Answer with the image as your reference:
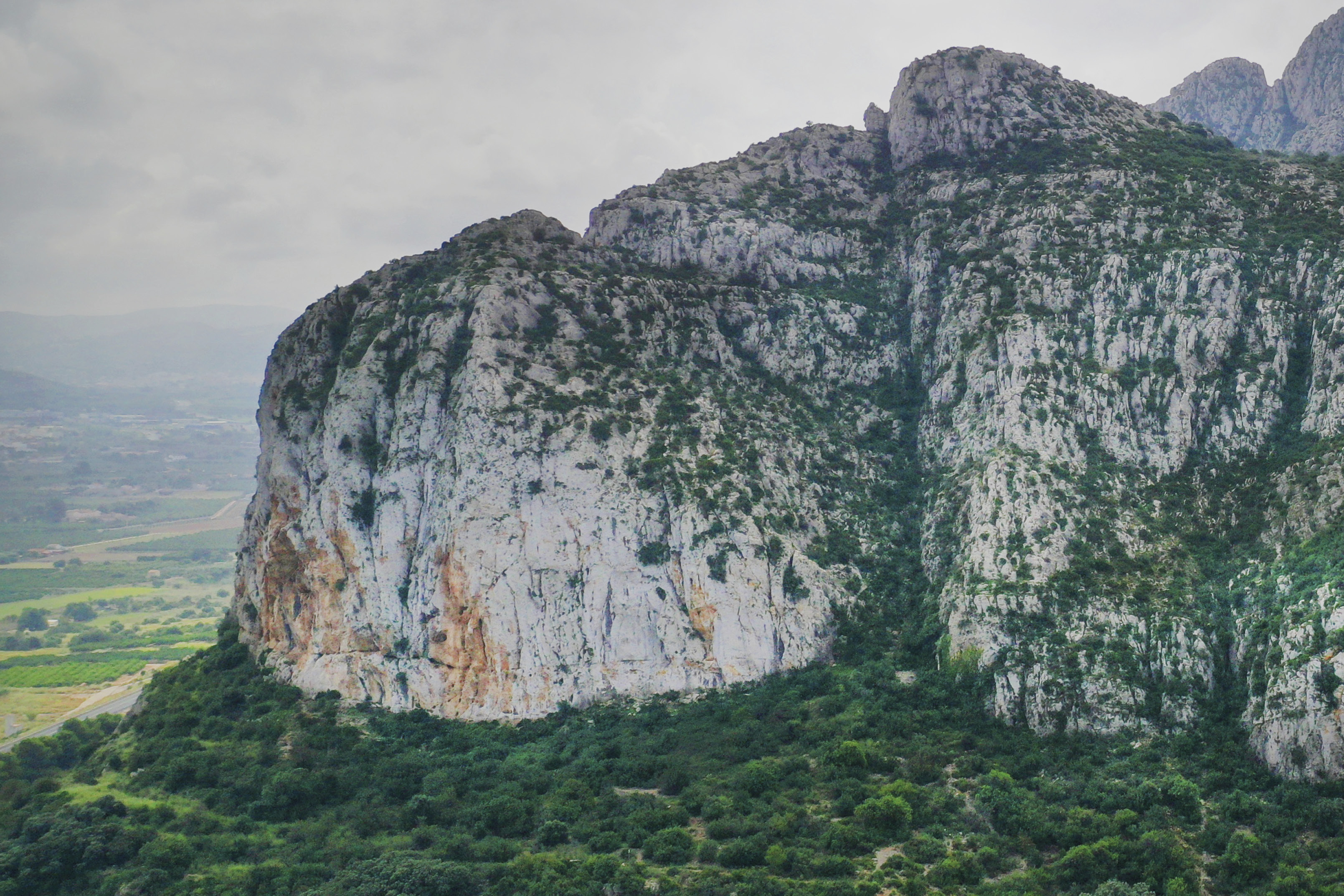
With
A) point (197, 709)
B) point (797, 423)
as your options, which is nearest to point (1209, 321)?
point (797, 423)

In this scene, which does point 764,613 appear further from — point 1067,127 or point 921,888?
point 1067,127

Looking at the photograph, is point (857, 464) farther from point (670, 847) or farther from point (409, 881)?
point (409, 881)

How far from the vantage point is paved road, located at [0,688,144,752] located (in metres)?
129

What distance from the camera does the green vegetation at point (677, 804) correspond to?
63.6 meters

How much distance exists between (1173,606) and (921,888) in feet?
134

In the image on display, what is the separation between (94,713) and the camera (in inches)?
5650

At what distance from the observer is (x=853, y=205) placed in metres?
152

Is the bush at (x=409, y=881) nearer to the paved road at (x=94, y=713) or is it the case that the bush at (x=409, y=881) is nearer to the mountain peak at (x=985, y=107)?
the paved road at (x=94, y=713)

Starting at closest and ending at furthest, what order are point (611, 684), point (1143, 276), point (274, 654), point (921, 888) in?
point (921, 888) → point (611, 684) → point (274, 654) → point (1143, 276)

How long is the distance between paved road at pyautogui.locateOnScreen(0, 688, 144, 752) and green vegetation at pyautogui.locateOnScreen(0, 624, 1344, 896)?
31.8 m

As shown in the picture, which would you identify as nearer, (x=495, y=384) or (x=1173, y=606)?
(x=1173, y=606)

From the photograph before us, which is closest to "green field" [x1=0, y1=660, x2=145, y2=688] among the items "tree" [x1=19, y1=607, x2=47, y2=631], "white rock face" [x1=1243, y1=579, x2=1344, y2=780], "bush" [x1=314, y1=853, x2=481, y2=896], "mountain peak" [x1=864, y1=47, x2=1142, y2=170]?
"tree" [x1=19, y1=607, x2=47, y2=631]

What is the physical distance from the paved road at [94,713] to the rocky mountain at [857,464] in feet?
144

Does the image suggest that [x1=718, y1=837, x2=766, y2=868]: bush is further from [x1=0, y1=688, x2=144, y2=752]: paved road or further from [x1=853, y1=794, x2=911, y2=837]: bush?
[x1=0, y1=688, x2=144, y2=752]: paved road
